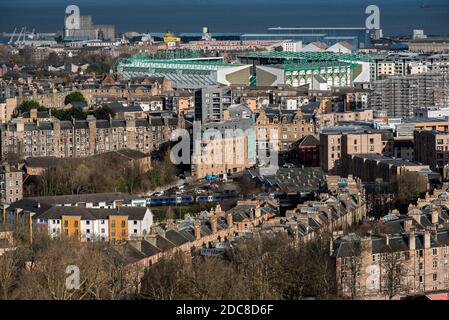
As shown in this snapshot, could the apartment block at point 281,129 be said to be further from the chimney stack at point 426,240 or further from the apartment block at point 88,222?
the chimney stack at point 426,240

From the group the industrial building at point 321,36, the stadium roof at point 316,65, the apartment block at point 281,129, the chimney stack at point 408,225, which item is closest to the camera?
the chimney stack at point 408,225

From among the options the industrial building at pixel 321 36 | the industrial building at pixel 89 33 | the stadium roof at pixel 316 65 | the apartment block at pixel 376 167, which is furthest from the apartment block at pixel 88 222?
the industrial building at pixel 89 33

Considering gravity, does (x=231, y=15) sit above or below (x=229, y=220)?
above

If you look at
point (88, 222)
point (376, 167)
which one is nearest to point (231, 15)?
point (376, 167)

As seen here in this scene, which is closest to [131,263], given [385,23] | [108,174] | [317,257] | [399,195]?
[317,257]

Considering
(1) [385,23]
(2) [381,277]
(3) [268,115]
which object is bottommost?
(2) [381,277]

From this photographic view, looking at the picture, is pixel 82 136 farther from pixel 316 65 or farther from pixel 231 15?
pixel 231 15
